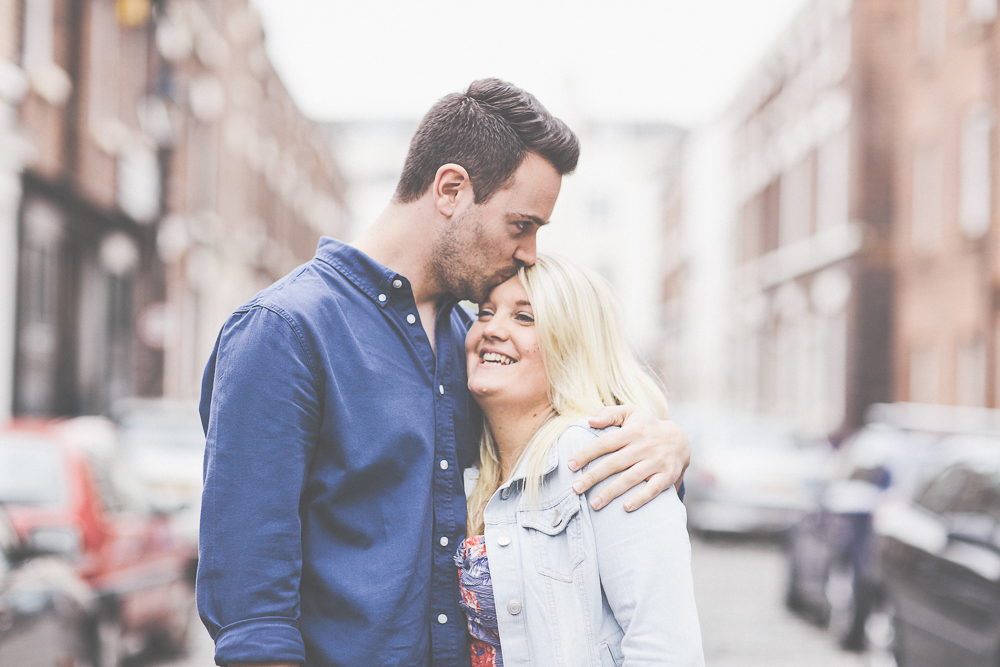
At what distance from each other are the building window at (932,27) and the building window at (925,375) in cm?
590

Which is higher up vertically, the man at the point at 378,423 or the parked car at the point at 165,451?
the man at the point at 378,423

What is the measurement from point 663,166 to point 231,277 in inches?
1248

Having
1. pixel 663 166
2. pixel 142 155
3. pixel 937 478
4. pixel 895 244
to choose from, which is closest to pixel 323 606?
pixel 937 478

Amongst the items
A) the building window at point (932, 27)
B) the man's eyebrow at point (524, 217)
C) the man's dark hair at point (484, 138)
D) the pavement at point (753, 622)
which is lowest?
the pavement at point (753, 622)

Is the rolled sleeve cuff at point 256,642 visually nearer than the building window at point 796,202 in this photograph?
Yes

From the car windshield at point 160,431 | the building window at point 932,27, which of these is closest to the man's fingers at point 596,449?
the car windshield at point 160,431

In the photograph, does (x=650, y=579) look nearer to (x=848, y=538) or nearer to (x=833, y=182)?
(x=848, y=538)

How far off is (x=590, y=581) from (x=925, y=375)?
2110 cm

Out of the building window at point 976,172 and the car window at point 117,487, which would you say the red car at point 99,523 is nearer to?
the car window at point 117,487

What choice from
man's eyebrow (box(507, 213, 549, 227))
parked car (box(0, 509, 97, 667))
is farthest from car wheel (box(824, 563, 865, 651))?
man's eyebrow (box(507, 213, 549, 227))

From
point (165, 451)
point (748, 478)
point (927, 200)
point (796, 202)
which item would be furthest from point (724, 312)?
point (165, 451)

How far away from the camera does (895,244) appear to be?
24156mm

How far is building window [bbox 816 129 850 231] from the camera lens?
2525 cm

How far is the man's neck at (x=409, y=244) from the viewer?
96.3 inches
